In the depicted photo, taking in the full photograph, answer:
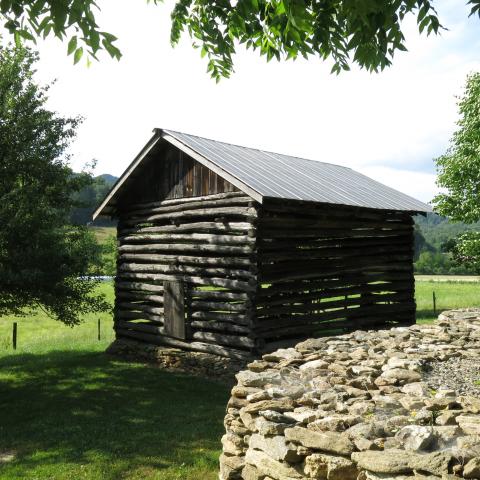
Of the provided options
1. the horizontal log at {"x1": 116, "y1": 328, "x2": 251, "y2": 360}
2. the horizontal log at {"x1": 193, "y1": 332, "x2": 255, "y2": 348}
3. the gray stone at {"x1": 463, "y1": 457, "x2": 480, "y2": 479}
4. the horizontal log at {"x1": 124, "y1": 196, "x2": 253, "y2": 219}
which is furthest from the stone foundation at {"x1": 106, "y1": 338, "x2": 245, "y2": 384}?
the gray stone at {"x1": 463, "y1": 457, "x2": 480, "y2": 479}

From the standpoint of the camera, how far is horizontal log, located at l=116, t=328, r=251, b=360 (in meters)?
12.5

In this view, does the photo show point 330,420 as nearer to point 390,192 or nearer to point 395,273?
point 395,273

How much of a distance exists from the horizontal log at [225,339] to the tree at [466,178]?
44.2 ft

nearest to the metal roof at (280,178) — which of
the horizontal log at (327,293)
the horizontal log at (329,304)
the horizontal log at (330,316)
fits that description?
the horizontal log at (327,293)

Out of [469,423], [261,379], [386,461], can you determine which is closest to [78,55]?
[261,379]

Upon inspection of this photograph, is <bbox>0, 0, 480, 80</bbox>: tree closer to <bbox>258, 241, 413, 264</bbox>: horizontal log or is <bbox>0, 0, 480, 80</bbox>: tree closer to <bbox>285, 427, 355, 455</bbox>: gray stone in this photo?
<bbox>285, 427, 355, 455</bbox>: gray stone

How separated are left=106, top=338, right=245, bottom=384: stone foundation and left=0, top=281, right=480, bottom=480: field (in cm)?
38

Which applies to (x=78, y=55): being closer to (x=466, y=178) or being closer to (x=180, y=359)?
(x=180, y=359)

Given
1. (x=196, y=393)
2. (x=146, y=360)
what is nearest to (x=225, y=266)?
(x=196, y=393)

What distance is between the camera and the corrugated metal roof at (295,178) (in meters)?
12.6

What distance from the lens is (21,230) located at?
11703 mm

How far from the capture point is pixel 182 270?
1427cm

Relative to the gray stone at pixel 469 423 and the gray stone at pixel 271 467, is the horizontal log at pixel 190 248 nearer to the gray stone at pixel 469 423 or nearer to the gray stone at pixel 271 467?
the gray stone at pixel 271 467

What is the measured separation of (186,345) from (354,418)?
965 cm
